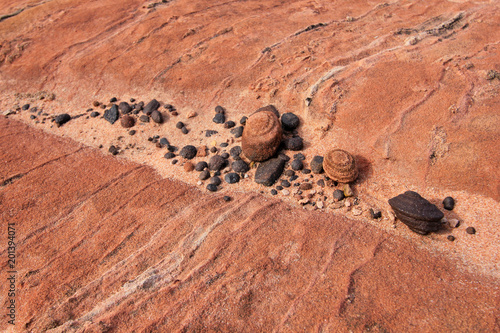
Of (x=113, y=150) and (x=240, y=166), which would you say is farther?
(x=113, y=150)

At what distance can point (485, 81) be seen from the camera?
167 inches

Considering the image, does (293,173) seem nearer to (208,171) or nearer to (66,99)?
(208,171)

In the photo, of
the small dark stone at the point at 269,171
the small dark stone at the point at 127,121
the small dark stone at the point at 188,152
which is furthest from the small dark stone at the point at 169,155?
the small dark stone at the point at 269,171

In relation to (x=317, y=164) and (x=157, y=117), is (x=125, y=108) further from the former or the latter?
(x=317, y=164)

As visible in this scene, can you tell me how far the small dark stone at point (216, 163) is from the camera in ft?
13.7

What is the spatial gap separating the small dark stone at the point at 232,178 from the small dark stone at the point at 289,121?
3.30 ft

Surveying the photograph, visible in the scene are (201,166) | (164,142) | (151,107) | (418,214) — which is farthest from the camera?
(151,107)

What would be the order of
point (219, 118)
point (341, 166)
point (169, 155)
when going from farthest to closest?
point (219, 118), point (169, 155), point (341, 166)

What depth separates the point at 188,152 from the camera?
4418mm

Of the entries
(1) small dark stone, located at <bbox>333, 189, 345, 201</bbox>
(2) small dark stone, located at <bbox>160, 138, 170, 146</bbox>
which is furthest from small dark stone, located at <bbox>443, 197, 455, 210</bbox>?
(2) small dark stone, located at <bbox>160, 138, 170, 146</bbox>

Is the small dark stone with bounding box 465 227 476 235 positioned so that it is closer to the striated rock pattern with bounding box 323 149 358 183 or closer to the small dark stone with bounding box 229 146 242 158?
the striated rock pattern with bounding box 323 149 358 183

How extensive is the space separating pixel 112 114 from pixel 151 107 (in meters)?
0.65

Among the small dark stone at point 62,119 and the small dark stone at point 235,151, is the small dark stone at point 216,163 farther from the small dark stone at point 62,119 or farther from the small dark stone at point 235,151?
the small dark stone at point 62,119

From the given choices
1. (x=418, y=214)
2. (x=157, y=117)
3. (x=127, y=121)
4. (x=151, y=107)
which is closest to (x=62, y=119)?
(x=127, y=121)
